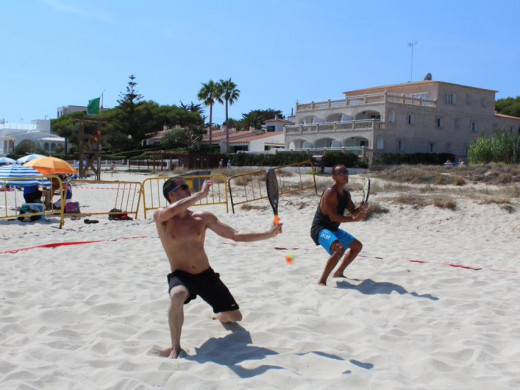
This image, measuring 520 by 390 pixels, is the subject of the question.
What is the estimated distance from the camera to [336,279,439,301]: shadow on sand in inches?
205

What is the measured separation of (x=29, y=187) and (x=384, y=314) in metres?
10.1

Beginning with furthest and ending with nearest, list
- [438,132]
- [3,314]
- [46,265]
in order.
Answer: [438,132] → [46,265] → [3,314]

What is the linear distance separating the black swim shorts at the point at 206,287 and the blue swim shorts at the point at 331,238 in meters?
1.89

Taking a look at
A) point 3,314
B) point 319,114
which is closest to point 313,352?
Result: point 3,314

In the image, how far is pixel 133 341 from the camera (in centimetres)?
381

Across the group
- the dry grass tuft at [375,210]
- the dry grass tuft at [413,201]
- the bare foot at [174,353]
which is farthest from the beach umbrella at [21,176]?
the bare foot at [174,353]

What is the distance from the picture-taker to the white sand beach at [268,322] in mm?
3189

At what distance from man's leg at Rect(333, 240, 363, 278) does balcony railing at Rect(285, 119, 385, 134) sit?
3272 centimetres

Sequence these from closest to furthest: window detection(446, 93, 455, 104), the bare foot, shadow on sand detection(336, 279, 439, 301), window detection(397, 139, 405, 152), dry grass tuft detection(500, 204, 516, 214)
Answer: the bare foot → shadow on sand detection(336, 279, 439, 301) → dry grass tuft detection(500, 204, 516, 214) → window detection(397, 139, 405, 152) → window detection(446, 93, 455, 104)

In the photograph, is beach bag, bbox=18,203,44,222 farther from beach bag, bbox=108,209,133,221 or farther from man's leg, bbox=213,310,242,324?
man's leg, bbox=213,310,242,324

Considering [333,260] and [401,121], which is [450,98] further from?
[333,260]

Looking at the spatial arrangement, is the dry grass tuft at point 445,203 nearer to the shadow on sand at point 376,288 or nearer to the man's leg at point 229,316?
the shadow on sand at point 376,288

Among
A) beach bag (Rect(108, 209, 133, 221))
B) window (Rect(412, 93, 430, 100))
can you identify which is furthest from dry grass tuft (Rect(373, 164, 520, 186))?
window (Rect(412, 93, 430, 100))

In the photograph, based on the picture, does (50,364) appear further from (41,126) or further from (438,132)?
(41,126)
